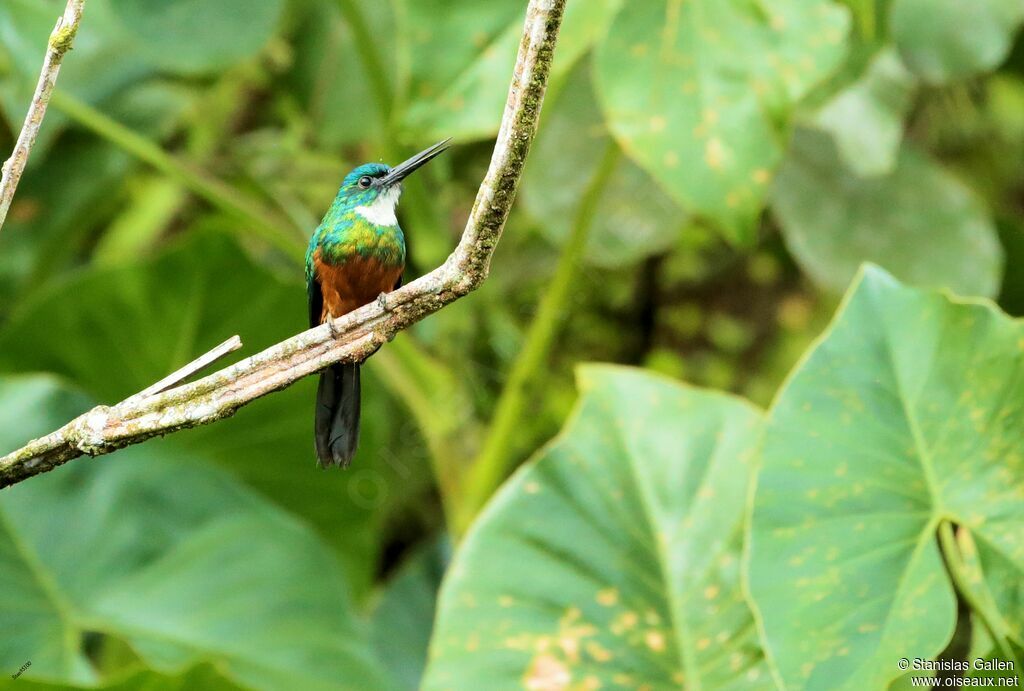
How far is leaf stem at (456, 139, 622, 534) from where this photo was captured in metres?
1.73

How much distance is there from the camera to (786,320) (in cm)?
323

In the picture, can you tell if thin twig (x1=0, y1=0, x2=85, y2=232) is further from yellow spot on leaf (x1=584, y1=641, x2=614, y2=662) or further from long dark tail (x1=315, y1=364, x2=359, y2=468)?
yellow spot on leaf (x1=584, y1=641, x2=614, y2=662)

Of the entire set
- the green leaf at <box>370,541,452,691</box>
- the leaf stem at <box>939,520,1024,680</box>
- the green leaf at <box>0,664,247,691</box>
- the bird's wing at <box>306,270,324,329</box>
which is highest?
the bird's wing at <box>306,270,324,329</box>

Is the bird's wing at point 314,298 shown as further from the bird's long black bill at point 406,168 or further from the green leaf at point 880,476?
the green leaf at point 880,476

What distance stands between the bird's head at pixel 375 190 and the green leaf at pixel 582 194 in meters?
1.30

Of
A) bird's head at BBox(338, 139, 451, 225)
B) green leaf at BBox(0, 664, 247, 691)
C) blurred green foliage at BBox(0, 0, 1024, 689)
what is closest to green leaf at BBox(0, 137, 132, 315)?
blurred green foliage at BBox(0, 0, 1024, 689)

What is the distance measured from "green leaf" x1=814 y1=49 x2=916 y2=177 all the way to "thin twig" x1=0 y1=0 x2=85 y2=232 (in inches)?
58.0

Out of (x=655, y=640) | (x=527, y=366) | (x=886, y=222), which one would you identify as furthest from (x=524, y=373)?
(x=886, y=222)

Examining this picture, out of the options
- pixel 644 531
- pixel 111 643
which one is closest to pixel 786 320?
pixel 644 531

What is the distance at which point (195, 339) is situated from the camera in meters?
1.91

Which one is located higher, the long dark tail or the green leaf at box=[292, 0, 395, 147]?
the green leaf at box=[292, 0, 395, 147]

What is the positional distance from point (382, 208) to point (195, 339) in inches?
44.6

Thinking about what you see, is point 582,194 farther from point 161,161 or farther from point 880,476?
point 880,476

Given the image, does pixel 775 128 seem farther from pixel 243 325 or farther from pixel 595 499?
pixel 243 325
